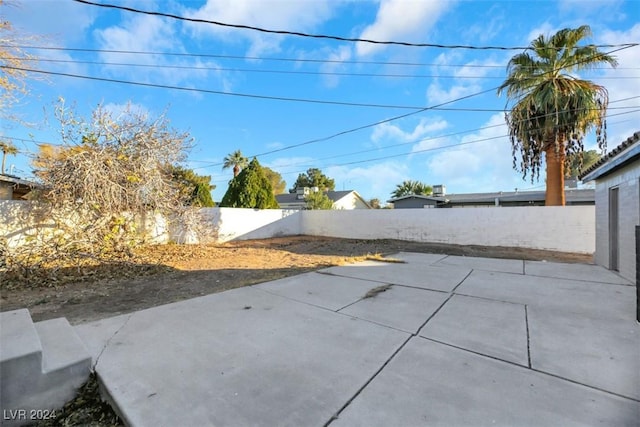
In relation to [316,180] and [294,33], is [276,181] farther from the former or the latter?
[294,33]

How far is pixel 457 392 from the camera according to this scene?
1.74 m

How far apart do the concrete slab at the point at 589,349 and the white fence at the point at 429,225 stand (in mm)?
7499

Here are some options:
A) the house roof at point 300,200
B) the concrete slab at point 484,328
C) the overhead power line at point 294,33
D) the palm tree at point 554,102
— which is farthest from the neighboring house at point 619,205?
the house roof at point 300,200

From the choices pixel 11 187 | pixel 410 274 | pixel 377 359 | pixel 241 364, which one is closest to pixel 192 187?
pixel 11 187

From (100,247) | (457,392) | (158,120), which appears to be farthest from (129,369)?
(158,120)

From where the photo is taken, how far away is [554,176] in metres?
9.52

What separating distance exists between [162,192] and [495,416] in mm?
7572

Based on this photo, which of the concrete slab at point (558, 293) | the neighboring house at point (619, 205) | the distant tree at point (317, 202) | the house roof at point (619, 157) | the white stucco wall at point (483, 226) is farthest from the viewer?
the distant tree at point (317, 202)

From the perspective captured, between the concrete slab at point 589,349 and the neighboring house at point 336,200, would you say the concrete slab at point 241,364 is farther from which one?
the neighboring house at point 336,200

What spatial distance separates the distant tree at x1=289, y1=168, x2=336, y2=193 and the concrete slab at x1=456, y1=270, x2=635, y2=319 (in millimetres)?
31808

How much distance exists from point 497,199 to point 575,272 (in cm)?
1476

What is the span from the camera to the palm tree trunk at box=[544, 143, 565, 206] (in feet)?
30.2

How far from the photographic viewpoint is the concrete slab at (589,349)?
6.19 feet

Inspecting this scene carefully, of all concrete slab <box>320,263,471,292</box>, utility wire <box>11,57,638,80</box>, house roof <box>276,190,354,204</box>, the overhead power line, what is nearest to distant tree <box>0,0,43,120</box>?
utility wire <box>11,57,638,80</box>
